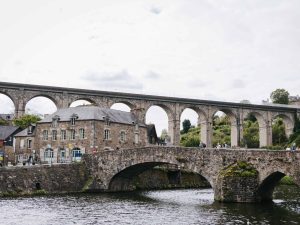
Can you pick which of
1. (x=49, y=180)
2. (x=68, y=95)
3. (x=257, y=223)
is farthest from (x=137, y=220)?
(x=68, y=95)

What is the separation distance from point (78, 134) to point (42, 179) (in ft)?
34.9

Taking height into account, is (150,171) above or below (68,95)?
below

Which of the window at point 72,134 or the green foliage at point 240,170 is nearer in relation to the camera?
the green foliage at point 240,170

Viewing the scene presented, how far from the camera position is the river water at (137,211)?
24281 mm

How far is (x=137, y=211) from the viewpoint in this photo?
2830cm

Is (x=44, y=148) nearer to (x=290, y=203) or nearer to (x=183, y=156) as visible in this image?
(x=183, y=156)

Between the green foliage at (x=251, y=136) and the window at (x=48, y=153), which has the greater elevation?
the green foliage at (x=251, y=136)

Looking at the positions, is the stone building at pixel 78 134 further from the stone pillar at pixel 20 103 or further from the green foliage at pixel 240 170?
the green foliage at pixel 240 170

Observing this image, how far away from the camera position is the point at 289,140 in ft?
278

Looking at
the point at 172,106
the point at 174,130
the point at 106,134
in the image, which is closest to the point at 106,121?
the point at 106,134

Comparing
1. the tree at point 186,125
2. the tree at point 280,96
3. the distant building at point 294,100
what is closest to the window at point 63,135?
the tree at point 280,96

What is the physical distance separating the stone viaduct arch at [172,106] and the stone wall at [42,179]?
20.8 m

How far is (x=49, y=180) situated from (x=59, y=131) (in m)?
11.0

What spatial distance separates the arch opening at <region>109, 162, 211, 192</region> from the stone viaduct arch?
11.5 meters
